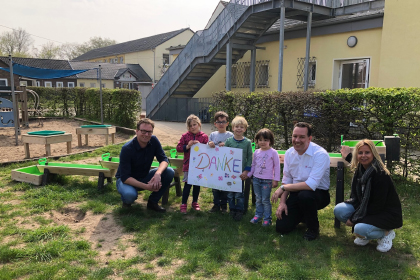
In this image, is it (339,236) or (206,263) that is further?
(339,236)

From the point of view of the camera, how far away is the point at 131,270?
134 inches

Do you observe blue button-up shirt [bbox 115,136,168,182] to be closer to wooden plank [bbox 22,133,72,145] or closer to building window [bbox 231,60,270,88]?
wooden plank [bbox 22,133,72,145]

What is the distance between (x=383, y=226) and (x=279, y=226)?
47.6 inches

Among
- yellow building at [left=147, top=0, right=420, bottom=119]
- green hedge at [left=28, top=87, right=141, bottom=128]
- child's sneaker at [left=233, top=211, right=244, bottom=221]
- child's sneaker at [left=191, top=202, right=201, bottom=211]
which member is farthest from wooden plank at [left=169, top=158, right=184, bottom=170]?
green hedge at [left=28, top=87, right=141, bottom=128]

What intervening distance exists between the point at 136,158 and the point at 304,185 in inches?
98.9

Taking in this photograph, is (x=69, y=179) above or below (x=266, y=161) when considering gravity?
below

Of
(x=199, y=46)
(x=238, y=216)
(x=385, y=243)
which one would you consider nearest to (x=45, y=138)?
(x=238, y=216)

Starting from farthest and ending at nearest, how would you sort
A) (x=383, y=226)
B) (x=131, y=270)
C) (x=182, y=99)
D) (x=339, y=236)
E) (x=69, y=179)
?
(x=182, y=99), (x=69, y=179), (x=339, y=236), (x=383, y=226), (x=131, y=270)

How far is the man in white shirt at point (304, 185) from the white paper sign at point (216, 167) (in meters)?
0.76

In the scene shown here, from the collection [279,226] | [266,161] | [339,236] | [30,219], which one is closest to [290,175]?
[266,161]

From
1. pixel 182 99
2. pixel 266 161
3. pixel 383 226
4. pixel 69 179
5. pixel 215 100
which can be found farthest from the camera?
pixel 182 99

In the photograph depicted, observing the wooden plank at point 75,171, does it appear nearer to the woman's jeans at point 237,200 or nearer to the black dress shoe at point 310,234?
the woman's jeans at point 237,200

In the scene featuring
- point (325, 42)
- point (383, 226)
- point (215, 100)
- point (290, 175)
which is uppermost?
point (325, 42)

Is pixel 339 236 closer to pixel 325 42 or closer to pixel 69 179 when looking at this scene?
pixel 69 179
